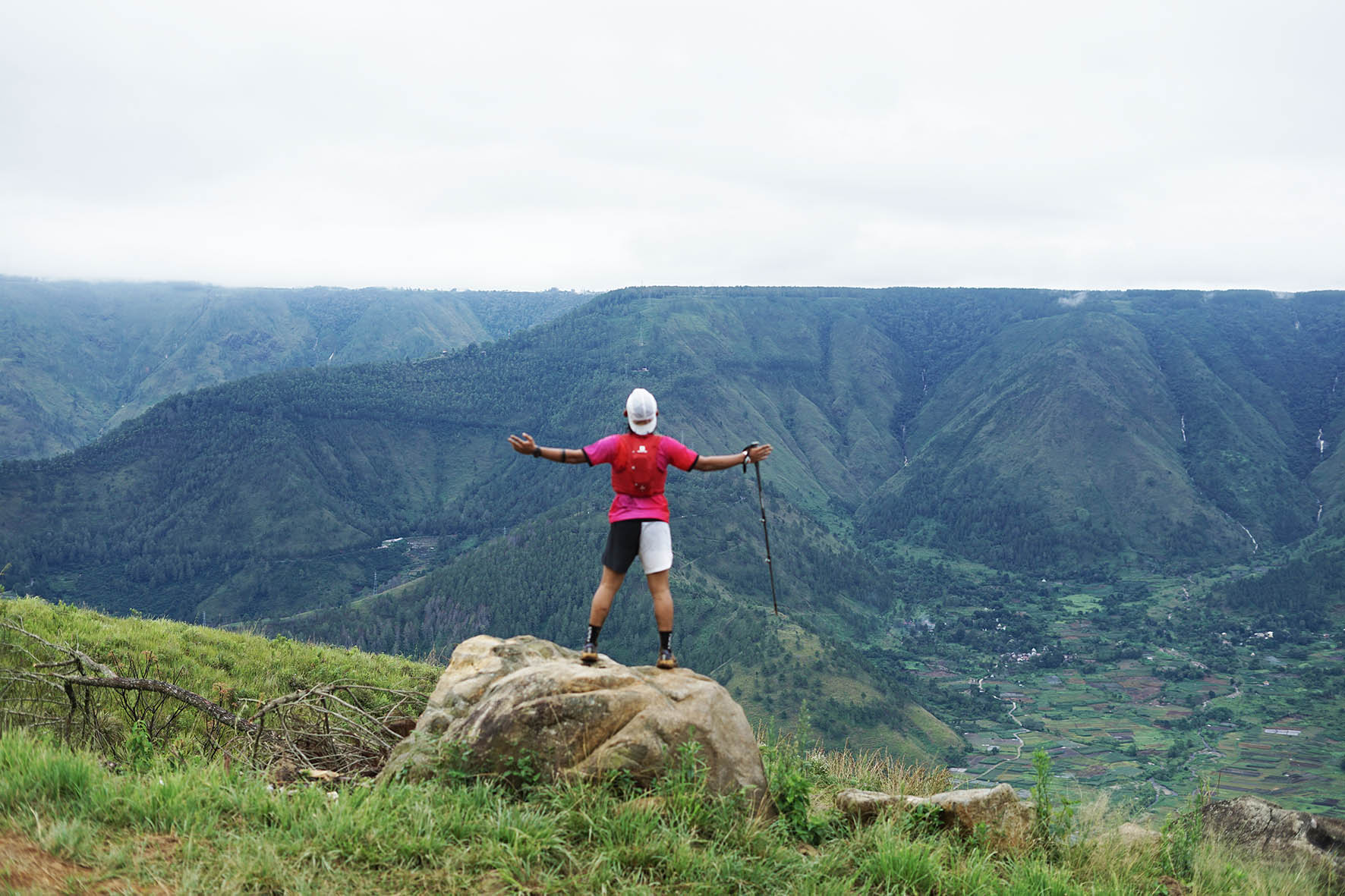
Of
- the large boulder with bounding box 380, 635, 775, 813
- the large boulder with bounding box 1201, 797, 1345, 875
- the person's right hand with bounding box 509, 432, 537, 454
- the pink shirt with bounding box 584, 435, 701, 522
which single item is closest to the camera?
the large boulder with bounding box 380, 635, 775, 813

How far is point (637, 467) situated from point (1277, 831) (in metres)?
10.3

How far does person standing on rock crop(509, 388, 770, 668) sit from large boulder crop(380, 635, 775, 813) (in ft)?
5.10

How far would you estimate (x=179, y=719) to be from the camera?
12.0 metres

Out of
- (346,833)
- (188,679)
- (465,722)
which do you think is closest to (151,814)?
(346,833)

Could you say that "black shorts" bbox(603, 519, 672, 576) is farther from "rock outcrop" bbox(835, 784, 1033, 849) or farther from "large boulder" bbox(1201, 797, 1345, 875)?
"large boulder" bbox(1201, 797, 1345, 875)

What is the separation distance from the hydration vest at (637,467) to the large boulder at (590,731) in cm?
265

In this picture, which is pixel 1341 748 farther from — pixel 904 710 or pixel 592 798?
pixel 592 798

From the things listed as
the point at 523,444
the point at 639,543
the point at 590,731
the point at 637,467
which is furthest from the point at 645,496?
the point at 590,731

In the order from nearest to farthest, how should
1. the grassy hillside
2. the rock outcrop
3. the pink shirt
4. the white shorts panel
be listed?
1. the grassy hillside
2. the rock outcrop
3. the pink shirt
4. the white shorts panel

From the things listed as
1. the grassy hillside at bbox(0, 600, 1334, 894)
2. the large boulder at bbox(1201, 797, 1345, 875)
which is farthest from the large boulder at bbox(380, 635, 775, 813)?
the large boulder at bbox(1201, 797, 1345, 875)

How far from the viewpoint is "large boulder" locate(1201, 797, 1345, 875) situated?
1028cm

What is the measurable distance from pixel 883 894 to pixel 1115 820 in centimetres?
471

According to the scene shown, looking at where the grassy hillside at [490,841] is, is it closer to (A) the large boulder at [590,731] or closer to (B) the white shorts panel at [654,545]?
(A) the large boulder at [590,731]

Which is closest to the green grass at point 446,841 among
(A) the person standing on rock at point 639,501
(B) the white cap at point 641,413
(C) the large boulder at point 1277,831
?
(A) the person standing on rock at point 639,501
